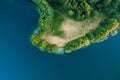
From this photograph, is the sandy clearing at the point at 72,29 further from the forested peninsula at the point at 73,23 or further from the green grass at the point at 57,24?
the green grass at the point at 57,24

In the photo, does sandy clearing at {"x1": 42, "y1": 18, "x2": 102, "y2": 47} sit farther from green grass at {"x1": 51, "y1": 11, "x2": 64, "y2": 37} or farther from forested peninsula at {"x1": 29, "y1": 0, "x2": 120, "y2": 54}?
green grass at {"x1": 51, "y1": 11, "x2": 64, "y2": 37}

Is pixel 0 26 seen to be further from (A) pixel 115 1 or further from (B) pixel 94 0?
(A) pixel 115 1

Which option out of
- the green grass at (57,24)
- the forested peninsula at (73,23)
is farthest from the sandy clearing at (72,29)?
the green grass at (57,24)

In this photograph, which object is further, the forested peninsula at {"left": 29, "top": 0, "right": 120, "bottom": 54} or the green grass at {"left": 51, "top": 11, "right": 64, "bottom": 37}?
the green grass at {"left": 51, "top": 11, "right": 64, "bottom": 37}

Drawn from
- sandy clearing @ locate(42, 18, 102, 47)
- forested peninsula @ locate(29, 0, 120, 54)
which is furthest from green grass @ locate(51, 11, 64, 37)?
sandy clearing @ locate(42, 18, 102, 47)

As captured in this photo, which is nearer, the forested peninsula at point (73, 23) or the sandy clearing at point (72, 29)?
the forested peninsula at point (73, 23)

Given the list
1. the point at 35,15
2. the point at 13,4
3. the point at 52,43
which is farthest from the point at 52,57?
the point at 13,4
